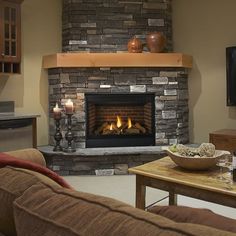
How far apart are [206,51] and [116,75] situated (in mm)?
1379

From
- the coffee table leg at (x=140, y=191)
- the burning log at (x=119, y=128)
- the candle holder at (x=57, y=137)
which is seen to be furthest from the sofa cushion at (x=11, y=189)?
the burning log at (x=119, y=128)

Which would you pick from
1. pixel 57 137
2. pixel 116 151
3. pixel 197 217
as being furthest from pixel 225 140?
pixel 197 217

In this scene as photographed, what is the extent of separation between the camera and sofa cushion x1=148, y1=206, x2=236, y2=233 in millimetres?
1057

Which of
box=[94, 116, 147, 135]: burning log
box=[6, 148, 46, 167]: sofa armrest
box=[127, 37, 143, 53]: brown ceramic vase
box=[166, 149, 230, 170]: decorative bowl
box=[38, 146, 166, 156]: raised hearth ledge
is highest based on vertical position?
box=[127, 37, 143, 53]: brown ceramic vase

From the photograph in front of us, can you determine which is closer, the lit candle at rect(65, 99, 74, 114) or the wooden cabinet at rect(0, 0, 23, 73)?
the wooden cabinet at rect(0, 0, 23, 73)

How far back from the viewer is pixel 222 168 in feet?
7.36

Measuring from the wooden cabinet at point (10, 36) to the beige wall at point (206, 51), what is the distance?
2.25 m

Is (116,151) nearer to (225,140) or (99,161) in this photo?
(99,161)

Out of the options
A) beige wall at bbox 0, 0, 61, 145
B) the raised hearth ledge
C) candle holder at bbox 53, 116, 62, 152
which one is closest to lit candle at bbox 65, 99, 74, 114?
candle holder at bbox 53, 116, 62, 152

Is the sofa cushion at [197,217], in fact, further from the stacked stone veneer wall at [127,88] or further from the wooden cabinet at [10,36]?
the wooden cabinet at [10,36]

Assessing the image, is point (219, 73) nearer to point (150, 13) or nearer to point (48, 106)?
point (150, 13)

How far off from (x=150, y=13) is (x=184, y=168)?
9.95ft

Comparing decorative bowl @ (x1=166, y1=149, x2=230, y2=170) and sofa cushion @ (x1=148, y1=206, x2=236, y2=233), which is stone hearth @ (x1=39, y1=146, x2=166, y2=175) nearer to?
decorative bowl @ (x1=166, y1=149, x2=230, y2=170)

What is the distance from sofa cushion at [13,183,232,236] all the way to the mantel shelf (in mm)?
3390
